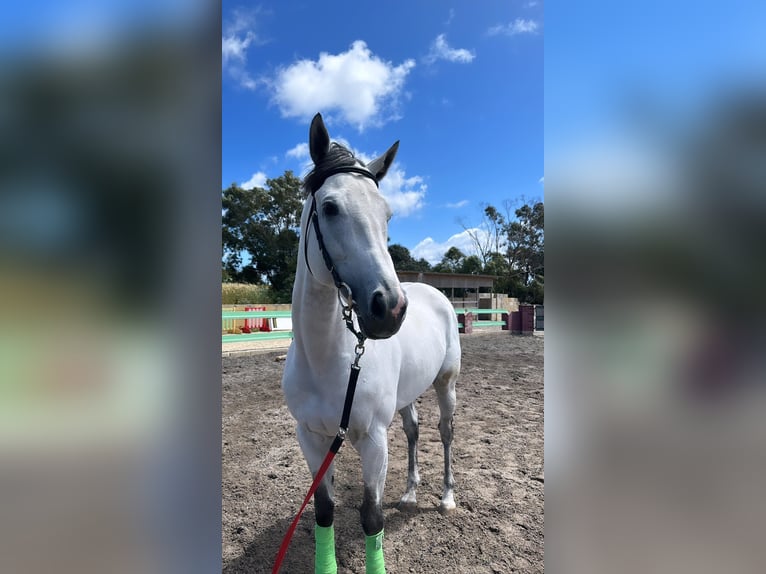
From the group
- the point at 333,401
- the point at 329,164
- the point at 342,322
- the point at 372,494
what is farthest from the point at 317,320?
the point at 372,494

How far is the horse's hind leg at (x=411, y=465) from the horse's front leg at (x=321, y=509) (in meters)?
1.09

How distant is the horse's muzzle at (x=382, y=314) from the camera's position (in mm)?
1322

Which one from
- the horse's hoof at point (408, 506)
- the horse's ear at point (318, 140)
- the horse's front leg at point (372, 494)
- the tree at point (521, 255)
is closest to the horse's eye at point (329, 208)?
the horse's ear at point (318, 140)

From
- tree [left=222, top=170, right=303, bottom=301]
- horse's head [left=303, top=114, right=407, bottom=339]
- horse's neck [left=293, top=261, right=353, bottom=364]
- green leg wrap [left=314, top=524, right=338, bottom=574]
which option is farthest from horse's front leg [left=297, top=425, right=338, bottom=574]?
tree [left=222, top=170, right=303, bottom=301]

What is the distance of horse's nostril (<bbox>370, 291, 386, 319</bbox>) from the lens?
1323 mm

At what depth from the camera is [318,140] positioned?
170 cm

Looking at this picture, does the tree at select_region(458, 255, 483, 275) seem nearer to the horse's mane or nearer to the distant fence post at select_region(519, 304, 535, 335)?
the distant fence post at select_region(519, 304, 535, 335)

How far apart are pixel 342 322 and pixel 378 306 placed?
1.74 ft

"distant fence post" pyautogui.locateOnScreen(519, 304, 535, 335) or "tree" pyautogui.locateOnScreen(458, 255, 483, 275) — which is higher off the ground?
"tree" pyautogui.locateOnScreen(458, 255, 483, 275)

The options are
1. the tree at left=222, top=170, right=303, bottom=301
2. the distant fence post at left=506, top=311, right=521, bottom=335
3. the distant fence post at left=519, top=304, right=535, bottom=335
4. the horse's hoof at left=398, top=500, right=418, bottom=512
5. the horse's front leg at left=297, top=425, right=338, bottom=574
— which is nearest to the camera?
the horse's front leg at left=297, top=425, right=338, bottom=574
